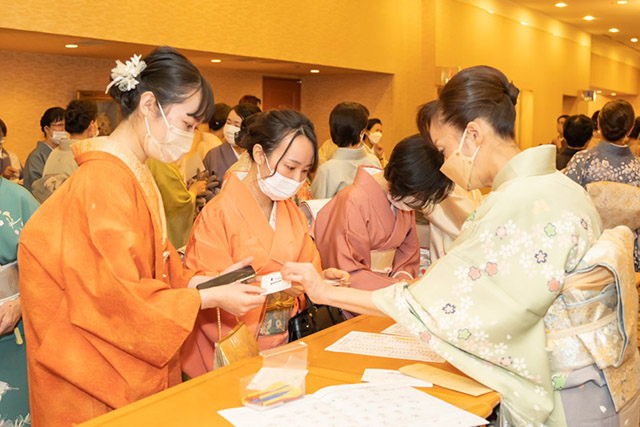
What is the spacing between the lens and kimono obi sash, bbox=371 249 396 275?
3098mm

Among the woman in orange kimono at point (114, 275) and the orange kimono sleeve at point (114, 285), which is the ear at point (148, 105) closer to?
the woman in orange kimono at point (114, 275)

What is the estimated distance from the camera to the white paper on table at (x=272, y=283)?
207 centimetres

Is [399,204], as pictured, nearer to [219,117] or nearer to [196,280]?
[196,280]

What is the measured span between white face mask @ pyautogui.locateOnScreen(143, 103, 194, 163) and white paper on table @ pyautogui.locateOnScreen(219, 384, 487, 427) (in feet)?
2.62

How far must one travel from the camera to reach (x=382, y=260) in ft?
10.3

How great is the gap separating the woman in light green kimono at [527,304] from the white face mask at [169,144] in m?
0.75

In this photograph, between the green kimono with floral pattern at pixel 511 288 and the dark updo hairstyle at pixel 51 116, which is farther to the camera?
the dark updo hairstyle at pixel 51 116

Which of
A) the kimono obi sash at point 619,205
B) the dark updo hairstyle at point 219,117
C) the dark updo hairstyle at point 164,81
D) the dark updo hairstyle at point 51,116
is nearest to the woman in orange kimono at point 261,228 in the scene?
the dark updo hairstyle at point 164,81

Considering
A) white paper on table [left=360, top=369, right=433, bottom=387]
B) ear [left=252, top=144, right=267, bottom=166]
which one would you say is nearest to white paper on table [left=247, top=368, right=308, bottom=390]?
white paper on table [left=360, top=369, right=433, bottom=387]

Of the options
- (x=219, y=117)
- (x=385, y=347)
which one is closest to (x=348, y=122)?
(x=219, y=117)

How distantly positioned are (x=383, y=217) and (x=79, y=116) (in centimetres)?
256

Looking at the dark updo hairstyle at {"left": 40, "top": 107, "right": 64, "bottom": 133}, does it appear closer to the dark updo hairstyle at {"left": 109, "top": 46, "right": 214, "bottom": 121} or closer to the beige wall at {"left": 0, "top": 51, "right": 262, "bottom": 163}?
the beige wall at {"left": 0, "top": 51, "right": 262, "bottom": 163}

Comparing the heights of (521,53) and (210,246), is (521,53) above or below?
above

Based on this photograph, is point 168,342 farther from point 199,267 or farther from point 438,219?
point 438,219
